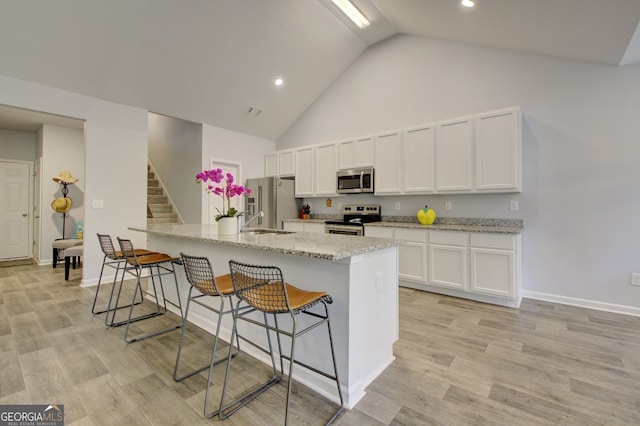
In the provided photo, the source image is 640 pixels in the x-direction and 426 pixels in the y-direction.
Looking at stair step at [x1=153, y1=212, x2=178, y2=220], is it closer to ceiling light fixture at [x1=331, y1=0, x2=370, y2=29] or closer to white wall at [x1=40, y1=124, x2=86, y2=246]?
white wall at [x1=40, y1=124, x2=86, y2=246]

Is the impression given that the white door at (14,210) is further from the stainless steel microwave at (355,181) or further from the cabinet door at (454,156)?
the cabinet door at (454,156)

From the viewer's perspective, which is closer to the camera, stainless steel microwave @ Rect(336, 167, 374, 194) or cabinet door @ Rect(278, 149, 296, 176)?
stainless steel microwave @ Rect(336, 167, 374, 194)

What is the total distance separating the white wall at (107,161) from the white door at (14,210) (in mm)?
3328

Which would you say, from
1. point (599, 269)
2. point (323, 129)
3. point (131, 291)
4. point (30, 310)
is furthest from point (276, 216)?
point (599, 269)

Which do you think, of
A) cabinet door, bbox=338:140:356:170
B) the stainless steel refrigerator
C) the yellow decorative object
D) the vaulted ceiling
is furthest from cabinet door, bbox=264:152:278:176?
the yellow decorative object

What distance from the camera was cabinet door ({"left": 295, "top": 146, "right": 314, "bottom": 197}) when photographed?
17.9 feet

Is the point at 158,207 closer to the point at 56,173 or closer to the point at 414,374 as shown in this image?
the point at 56,173

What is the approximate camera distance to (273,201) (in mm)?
5488

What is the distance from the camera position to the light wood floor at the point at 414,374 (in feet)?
5.34

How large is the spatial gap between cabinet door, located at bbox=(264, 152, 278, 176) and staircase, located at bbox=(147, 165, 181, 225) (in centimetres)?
211

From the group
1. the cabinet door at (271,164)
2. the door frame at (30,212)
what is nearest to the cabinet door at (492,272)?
the cabinet door at (271,164)

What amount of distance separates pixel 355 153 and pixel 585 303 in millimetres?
3490

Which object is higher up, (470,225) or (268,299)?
(470,225)

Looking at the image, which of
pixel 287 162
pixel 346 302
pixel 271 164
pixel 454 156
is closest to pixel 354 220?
pixel 454 156
